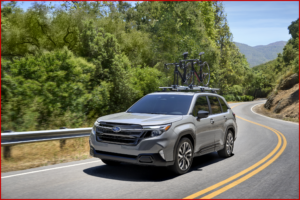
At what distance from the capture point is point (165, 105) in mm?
7703

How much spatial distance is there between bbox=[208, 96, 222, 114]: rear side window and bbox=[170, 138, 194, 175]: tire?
193 cm

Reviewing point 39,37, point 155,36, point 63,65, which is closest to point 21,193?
point 63,65

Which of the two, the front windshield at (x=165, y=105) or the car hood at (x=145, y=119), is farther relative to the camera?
the front windshield at (x=165, y=105)

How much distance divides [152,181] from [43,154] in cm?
438

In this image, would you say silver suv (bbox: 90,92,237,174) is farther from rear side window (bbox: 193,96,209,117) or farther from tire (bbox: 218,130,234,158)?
tire (bbox: 218,130,234,158)

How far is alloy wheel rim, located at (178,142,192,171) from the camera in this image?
6.65 meters

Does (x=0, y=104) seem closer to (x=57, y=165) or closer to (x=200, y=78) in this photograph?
(x=57, y=165)

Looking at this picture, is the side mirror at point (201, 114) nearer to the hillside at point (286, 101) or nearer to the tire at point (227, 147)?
the tire at point (227, 147)

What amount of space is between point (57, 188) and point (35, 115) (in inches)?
299

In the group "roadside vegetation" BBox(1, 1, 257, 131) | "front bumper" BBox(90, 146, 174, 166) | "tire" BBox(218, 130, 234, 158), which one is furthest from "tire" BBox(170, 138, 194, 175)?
"roadside vegetation" BBox(1, 1, 257, 131)

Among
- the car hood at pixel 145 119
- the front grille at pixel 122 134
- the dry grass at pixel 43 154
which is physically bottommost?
the dry grass at pixel 43 154

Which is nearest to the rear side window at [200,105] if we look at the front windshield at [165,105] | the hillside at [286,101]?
the front windshield at [165,105]

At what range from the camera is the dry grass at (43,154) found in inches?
287

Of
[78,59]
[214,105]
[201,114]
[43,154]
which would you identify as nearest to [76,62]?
[78,59]
